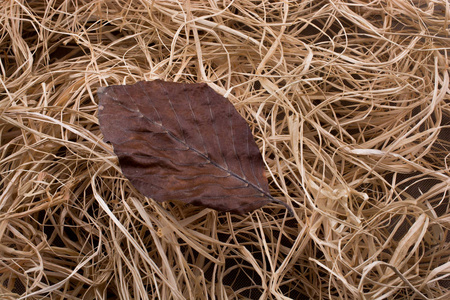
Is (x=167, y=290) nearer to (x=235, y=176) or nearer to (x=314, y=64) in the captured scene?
(x=235, y=176)

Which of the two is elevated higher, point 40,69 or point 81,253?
point 40,69

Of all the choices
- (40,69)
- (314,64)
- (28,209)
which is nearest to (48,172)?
(28,209)

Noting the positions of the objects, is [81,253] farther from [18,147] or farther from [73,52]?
[73,52]

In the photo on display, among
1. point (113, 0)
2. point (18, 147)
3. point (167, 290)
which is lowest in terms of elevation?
point (167, 290)

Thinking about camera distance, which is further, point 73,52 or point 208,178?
point 73,52
